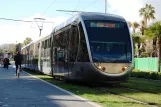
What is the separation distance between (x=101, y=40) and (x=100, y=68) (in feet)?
4.59

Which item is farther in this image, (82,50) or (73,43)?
(73,43)

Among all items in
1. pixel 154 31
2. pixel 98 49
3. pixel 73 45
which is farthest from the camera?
pixel 154 31

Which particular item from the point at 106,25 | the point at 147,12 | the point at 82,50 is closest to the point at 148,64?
the point at 147,12

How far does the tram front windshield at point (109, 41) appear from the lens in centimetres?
1761

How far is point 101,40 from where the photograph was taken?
17969 millimetres

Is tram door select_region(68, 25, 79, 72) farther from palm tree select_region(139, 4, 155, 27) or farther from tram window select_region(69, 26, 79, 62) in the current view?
palm tree select_region(139, 4, 155, 27)

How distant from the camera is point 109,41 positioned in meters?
18.0

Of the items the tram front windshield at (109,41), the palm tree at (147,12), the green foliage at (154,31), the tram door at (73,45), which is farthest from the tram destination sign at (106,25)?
the palm tree at (147,12)

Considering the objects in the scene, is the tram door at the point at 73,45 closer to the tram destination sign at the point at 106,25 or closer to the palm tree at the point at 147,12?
the tram destination sign at the point at 106,25

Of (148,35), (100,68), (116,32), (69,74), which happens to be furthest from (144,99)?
(148,35)

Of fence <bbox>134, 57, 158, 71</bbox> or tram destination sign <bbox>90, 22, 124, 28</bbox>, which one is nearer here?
tram destination sign <bbox>90, 22, 124, 28</bbox>

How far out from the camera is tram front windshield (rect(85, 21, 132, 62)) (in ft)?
57.8

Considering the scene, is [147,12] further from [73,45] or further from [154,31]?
[73,45]

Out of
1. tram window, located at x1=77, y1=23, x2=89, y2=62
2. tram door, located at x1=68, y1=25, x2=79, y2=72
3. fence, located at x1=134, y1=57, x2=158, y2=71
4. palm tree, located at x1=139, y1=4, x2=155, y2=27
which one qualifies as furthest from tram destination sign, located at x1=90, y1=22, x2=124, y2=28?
palm tree, located at x1=139, y1=4, x2=155, y2=27
